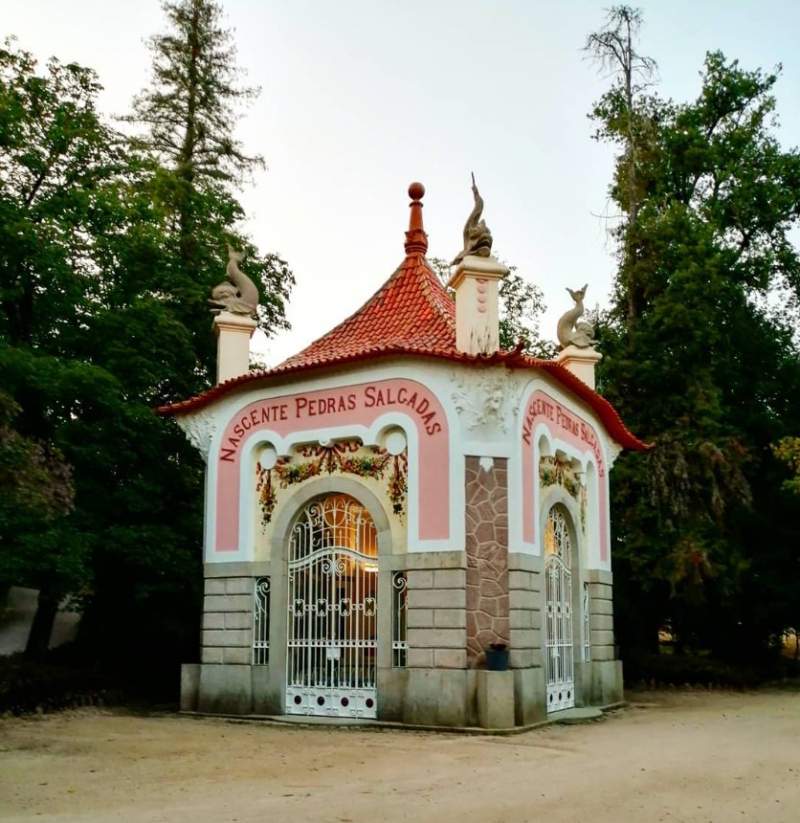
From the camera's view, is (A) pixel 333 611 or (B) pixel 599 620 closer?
(A) pixel 333 611

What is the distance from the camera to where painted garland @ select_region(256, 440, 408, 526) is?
43.3 feet

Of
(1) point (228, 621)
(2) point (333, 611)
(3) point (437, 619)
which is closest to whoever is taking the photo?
(3) point (437, 619)

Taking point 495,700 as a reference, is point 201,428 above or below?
above

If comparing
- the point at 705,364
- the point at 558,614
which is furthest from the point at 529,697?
the point at 705,364

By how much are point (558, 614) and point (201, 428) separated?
6095 millimetres

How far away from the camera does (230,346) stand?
15.7 m

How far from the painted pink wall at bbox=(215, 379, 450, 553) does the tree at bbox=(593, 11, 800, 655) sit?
8808mm

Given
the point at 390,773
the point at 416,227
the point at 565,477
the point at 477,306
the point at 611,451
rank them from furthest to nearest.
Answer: the point at 611,451 → the point at 416,227 → the point at 565,477 → the point at 477,306 → the point at 390,773

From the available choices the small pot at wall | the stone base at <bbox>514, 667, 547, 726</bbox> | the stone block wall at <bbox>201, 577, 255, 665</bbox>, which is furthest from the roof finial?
the stone base at <bbox>514, 667, 547, 726</bbox>

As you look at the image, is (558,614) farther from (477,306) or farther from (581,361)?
(477,306)

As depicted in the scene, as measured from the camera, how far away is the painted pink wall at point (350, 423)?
12875 millimetres

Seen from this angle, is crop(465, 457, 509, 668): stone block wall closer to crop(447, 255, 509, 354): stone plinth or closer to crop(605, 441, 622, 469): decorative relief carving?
crop(447, 255, 509, 354): stone plinth

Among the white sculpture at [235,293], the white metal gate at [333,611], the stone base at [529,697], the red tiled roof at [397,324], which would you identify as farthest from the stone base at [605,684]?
the white sculpture at [235,293]

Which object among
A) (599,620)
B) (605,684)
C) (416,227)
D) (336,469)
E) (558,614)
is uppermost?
(416,227)
